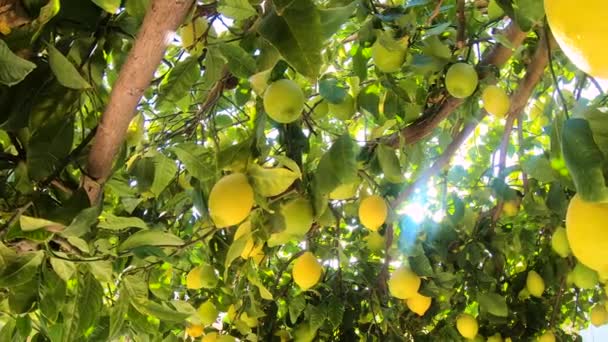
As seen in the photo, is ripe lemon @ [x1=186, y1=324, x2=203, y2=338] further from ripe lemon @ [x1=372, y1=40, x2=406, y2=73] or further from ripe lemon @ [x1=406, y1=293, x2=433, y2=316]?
ripe lemon @ [x1=372, y1=40, x2=406, y2=73]

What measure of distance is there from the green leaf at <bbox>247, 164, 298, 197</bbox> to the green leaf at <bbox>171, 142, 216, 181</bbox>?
87 millimetres

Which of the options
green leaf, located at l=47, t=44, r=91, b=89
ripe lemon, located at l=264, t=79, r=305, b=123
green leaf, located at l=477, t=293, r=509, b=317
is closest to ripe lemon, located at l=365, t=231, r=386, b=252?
green leaf, located at l=477, t=293, r=509, b=317

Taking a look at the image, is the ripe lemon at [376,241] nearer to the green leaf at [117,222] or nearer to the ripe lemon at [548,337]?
the ripe lemon at [548,337]

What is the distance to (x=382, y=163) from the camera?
1292 millimetres

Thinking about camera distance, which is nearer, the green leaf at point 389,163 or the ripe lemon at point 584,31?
the ripe lemon at point 584,31

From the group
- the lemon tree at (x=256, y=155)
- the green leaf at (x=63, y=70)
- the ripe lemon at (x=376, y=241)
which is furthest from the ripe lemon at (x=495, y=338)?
the green leaf at (x=63, y=70)

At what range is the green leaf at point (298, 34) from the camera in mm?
517

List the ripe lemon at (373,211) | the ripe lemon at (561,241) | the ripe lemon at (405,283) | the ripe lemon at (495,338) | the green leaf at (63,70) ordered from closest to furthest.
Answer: the green leaf at (63,70)
the ripe lemon at (373,211)
the ripe lemon at (561,241)
the ripe lemon at (405,283)
the ripe lemon at (495,338)

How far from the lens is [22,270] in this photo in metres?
0.82

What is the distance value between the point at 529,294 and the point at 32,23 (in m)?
2.03

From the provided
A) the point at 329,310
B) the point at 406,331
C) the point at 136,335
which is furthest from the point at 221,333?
the point at 406,331

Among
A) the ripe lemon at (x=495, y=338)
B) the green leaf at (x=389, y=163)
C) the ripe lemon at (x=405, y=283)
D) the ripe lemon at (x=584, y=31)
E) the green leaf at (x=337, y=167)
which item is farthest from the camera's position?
the ripe lemon at (x=495, y=338)

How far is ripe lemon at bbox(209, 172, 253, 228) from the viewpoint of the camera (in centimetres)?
92

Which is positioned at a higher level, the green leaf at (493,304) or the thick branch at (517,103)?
the thick branch at (517,103)
